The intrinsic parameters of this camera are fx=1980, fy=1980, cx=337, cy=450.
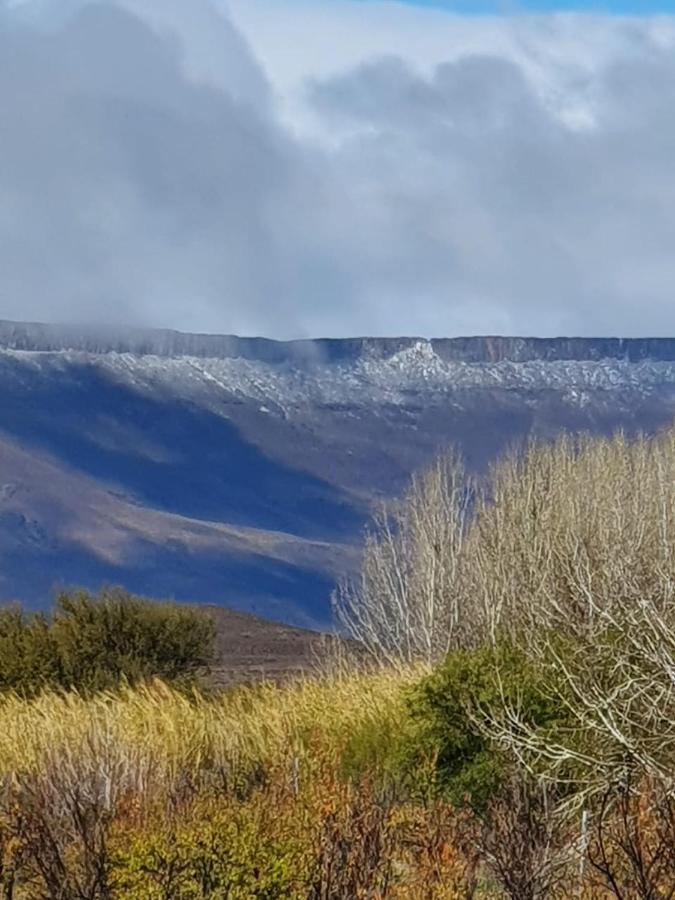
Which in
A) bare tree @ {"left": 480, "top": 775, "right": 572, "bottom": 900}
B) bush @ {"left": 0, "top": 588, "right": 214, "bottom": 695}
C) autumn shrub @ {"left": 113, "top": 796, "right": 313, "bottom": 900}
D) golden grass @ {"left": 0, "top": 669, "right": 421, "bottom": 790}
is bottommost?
bush @ {"left": 0, "top": 588, "right": 214, "bottom": 695}

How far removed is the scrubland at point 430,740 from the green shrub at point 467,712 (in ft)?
0.12

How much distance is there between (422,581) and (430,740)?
65.1 feet

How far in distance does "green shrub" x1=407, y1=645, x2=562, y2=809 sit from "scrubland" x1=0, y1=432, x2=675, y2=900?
36 millimetres

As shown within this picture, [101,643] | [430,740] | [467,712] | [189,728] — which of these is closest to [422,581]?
[101,643]

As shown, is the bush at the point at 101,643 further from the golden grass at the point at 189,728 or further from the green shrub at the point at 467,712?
the green shrub at the point at 467,712

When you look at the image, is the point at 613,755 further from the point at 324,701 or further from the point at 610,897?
the point at 324,701

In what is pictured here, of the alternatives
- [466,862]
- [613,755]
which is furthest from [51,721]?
[466,862]

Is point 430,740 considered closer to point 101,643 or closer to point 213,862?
point 213,862

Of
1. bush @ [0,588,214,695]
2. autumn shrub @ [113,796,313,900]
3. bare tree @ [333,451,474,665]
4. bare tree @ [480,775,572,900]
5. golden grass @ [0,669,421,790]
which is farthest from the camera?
bare tree @ [333,451,474,665]

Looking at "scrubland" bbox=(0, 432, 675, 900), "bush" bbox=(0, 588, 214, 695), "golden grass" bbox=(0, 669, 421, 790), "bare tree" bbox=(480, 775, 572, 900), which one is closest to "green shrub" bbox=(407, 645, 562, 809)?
"scrubland" bbox=(0, 432, 675, 900)

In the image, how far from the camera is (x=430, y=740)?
69.2 ft

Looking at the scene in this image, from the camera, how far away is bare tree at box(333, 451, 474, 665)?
1537 inches

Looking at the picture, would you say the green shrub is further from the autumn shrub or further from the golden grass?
the autumn shrub

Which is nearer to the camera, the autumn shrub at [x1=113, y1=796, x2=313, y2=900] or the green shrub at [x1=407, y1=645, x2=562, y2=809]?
the autumn shrub at [x1=113, y1=796, x2=313, y2=900]
